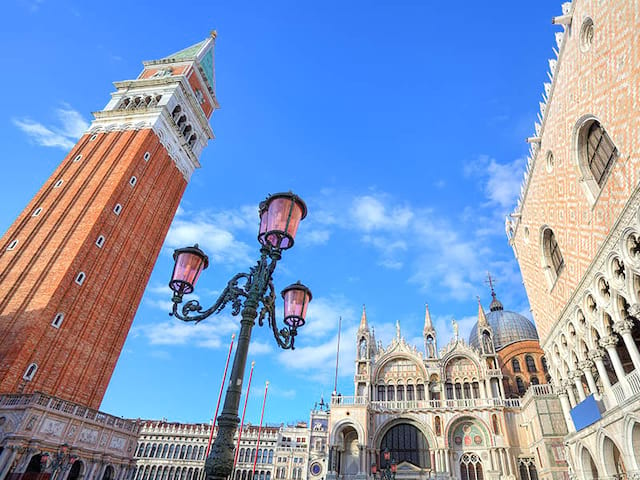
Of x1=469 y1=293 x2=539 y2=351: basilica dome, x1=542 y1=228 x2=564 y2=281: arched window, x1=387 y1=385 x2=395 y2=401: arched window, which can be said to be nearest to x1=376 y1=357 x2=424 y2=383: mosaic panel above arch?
x1=387 y1=385 x2=395 y2=401: arched window

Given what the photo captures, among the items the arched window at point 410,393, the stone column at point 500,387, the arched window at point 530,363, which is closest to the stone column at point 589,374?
the stone column at point 500,387

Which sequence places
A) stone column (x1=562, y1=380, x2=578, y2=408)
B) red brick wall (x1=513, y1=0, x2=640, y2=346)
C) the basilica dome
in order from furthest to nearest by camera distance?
the basilica dome
stone column (x1=562, y1=380, x2=578, y2=408)
red brick wall (x1=513, y1=0, x2=640, y2=346)

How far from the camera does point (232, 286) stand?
6.46 metres

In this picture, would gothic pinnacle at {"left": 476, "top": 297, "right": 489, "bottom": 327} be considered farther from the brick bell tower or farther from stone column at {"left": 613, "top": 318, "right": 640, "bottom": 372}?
the brick bell tower

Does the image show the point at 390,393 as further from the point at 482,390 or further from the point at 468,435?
the point at 482,390

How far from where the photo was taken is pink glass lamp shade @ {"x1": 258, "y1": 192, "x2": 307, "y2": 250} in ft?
20.5

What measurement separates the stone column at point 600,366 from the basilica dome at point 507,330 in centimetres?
2000

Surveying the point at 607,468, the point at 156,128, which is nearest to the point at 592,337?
the point at 607,468

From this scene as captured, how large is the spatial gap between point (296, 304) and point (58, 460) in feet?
54.8

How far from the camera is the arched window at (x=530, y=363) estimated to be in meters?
32.3

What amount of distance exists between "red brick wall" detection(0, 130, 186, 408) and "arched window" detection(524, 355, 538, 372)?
31961mm

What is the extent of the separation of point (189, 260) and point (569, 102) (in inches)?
644

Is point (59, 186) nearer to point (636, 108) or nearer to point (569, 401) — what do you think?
point (636, 108)

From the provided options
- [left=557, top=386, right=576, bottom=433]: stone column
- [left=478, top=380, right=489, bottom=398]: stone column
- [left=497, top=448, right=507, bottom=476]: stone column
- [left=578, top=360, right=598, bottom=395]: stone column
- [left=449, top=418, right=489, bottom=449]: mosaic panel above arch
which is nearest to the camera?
[left=578, top=360, right=598, bottom=395]: stone column
